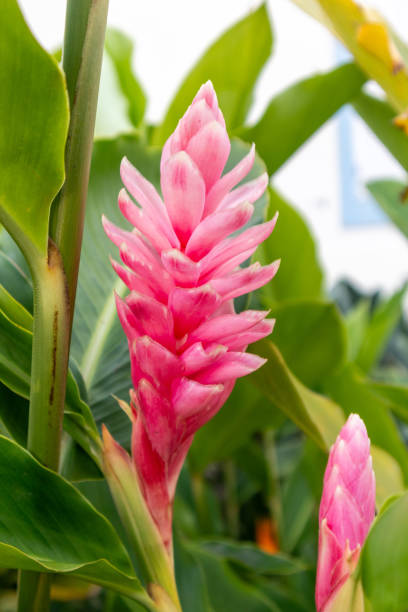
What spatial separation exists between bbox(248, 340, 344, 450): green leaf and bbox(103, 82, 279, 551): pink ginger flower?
0.19 ft

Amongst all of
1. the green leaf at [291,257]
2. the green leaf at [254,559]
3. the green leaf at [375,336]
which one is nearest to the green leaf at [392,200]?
the green leaf at [291,257]

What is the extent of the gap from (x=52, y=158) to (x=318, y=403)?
0.72 feet

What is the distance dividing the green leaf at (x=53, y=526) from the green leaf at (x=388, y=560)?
3.5 inches

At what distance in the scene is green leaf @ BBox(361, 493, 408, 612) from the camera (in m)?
0.22

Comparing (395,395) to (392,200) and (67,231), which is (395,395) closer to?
(392,200)

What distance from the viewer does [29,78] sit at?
0.67 feet

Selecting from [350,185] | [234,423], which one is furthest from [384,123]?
[350,185]

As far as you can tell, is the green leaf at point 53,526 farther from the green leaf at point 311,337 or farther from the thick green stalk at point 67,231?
the green leaf at point 311,337

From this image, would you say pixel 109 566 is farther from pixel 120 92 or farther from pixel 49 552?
pixel 120 92

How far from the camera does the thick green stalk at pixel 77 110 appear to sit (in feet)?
0.71

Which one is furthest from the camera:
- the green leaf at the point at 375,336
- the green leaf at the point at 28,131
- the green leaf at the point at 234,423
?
the green leaf at the point at 375,336

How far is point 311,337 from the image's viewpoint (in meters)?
0.51

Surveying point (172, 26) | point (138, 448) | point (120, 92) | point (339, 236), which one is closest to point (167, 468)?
point (138, 448)

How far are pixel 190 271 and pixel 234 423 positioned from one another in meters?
0.39
